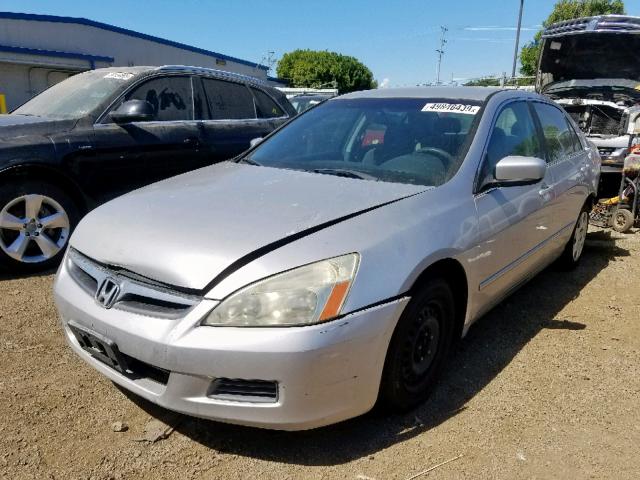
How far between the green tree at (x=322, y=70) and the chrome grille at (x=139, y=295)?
5428 cm

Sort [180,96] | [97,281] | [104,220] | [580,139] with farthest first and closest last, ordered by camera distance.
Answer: [180,96] < [580,139] < [104,220] < [97,281]

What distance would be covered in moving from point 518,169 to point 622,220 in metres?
4.60

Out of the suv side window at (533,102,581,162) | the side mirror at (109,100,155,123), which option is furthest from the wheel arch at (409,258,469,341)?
the side mirror at (109,100,155,123)

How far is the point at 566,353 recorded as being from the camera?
332 centimetres

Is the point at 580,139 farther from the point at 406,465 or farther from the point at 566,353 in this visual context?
the point at 406,465

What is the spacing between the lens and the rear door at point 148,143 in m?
4.58

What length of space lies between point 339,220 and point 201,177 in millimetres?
1190

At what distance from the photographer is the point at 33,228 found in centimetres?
426

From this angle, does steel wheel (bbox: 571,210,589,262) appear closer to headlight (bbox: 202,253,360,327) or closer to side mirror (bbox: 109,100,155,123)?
headlight (bbox: 202,253,360,327)

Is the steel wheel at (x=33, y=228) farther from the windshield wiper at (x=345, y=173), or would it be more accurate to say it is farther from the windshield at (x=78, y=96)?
the windshield wiper at (x=345, y=173)

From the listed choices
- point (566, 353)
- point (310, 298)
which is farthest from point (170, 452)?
point (566, 353)

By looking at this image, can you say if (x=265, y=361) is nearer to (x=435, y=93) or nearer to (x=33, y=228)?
(x=435, y=93)

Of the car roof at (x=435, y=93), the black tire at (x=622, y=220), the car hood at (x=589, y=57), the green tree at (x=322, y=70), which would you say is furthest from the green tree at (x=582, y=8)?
the car roof at (x=435, y=93)

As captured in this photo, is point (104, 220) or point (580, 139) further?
point (580, 139)
